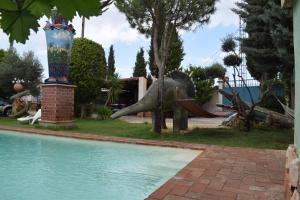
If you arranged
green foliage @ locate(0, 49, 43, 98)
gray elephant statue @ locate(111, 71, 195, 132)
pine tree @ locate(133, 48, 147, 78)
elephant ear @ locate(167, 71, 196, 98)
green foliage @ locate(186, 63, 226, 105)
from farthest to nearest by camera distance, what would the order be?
pine tree @ locate(133, 48, 147, 78), green foliage @ locate(186, 63, 226, 105), green foliage @ locate(0, 49, 43, 98), elephant ear @ locate(167, 71, 196, 98), gray elephant statue @ locate(111, 71, 195, 132)

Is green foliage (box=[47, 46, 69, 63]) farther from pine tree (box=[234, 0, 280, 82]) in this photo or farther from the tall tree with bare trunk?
pine tree (box=[234, 0, 280, 82])

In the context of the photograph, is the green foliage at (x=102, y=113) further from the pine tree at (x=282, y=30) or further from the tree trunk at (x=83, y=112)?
the pine tree at (x=282, y=30)

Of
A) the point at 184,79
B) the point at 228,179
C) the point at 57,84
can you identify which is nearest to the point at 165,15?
the point at 184,79

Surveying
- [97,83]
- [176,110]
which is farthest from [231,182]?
[97,83]

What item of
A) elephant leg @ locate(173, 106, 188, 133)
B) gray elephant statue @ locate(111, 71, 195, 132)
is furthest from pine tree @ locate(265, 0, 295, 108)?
elephant leg @ locate(173, 106, 188, 133)

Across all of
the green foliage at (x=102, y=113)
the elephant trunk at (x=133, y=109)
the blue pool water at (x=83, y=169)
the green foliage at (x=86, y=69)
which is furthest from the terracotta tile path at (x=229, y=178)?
the green foliage at (x=86, y=69)

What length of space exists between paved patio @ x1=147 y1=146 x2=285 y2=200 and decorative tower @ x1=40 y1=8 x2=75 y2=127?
7176 millimetres

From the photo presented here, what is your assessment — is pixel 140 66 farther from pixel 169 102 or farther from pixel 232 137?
pixel 232 137

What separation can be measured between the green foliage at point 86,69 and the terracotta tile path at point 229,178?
11317 mm

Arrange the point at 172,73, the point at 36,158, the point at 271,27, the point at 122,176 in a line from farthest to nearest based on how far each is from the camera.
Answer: the point at 172,73, the point at 271,27, the point at 36,158, the point at 122,176

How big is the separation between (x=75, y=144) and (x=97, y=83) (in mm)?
9438

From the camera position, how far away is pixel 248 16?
10.5 metres

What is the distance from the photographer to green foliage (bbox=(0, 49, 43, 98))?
1906 centimetres

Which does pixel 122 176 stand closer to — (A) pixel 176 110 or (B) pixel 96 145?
(B) pixel 96 145
